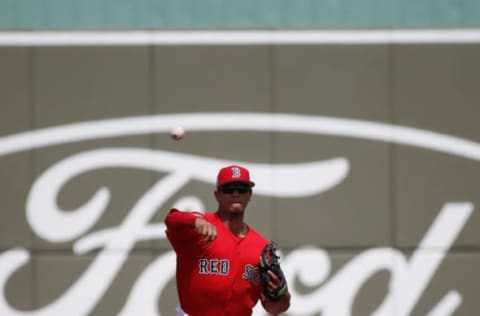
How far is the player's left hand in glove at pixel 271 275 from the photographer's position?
4.70 metres

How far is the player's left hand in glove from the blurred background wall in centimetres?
205

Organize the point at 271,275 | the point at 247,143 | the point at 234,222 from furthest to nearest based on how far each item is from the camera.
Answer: the point at 247,143 → the point at 234,222 → the point at 271,275

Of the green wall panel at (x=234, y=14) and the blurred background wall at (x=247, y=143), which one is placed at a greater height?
the green wall panel at (x=234, y=14)

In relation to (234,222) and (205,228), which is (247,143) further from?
(205,228)

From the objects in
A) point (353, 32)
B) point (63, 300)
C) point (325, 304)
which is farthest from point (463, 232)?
point (63, 300)

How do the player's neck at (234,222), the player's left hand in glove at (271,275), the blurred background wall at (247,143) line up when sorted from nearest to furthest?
the player's left hand in glove at (271,275)
the player's neck at (234,222)
the blurred background wall at (247,143)

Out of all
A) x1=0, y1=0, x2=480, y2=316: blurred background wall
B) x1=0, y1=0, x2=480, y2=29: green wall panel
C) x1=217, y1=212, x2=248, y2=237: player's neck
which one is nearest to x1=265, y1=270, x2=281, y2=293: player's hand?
x1=217, y1=212, x2=248, y2=237: player's neck

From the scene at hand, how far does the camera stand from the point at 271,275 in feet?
15.4

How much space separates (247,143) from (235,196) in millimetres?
2077

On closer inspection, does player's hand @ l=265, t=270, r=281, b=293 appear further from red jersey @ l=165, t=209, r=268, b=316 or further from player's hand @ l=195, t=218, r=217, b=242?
player's hand @ l=195, t=218, r=217, b=242

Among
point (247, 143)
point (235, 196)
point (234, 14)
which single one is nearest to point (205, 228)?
point (235, 196)

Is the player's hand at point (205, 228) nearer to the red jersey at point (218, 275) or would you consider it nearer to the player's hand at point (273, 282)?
the red jersey at point (218, 275)

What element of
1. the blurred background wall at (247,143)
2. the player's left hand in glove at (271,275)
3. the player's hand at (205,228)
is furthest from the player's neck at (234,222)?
the blurred background wall at (247,143)

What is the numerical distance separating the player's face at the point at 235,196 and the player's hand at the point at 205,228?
27cm
